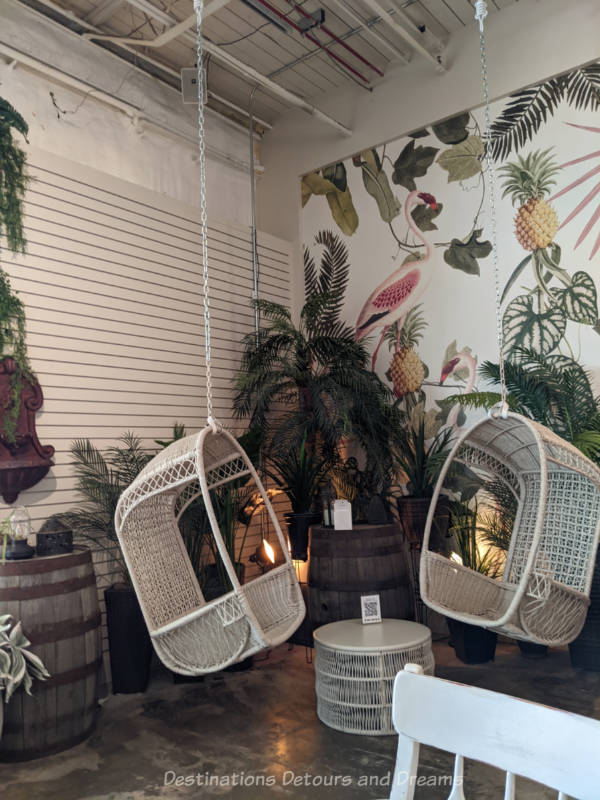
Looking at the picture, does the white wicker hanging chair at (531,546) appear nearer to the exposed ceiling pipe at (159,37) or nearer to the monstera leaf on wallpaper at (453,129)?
the monstera leaf on wallpaper at (453,129)

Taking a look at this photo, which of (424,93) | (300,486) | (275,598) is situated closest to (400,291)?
(424,93)

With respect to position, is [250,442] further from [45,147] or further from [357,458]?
[45,147]

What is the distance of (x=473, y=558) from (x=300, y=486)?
127 cm

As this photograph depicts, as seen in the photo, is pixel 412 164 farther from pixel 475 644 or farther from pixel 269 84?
pixel 475 644

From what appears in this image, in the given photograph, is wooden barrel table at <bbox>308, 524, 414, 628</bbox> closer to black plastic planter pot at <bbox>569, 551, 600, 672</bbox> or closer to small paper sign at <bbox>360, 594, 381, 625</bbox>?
small paper sign at <bbox>360, 594, 381, 625</bbox>

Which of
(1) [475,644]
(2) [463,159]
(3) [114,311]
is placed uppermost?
(2) [463,159]

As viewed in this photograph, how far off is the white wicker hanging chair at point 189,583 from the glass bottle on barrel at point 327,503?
73cm

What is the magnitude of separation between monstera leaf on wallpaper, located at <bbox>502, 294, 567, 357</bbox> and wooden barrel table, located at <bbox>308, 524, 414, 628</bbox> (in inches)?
63.8

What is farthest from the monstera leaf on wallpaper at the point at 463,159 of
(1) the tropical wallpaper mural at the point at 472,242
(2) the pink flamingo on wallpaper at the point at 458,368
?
(2) the pink flamingo on wallpaper at the point at 458,368

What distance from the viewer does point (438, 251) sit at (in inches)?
198

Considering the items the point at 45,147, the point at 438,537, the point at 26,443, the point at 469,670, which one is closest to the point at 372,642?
the point at 469,670

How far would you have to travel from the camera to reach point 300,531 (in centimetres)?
458

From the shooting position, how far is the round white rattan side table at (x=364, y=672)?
120 inches

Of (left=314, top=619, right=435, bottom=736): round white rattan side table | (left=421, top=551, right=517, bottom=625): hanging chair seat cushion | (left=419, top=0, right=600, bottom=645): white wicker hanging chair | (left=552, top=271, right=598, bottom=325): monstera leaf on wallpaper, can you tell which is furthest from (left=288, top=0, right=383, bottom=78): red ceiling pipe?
(left=314, top=619, right=435, bottom=736): round white rattan side table
